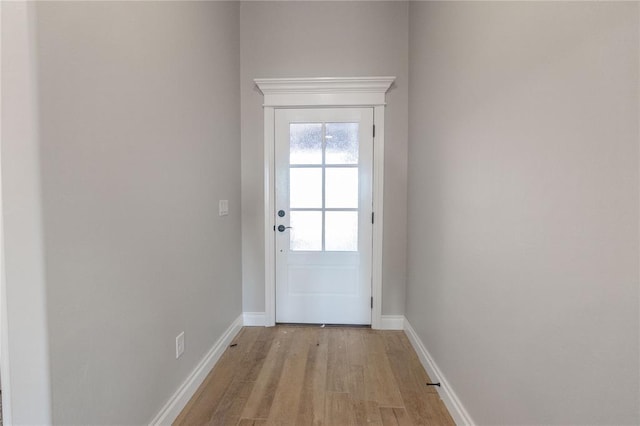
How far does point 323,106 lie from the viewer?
8.16 ft

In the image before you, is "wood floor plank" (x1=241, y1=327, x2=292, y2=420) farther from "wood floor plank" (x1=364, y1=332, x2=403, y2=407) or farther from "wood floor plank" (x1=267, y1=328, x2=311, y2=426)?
"wood floor plank" (x1=364, y1=332, x2=403, y2=407)

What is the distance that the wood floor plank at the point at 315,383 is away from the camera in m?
1.53

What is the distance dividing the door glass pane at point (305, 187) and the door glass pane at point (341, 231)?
0.18 meters

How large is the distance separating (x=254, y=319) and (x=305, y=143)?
1.68 m

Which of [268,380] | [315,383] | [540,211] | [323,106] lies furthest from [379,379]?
[323,106]

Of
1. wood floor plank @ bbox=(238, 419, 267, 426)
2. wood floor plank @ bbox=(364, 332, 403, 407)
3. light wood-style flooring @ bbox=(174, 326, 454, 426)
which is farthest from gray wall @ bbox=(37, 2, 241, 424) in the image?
wood floor plank @ bbox=(364, 332, 403, 407)

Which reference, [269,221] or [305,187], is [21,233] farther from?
[305,187]

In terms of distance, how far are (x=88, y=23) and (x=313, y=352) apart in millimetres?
2222

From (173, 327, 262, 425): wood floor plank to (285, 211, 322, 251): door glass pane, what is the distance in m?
0.86

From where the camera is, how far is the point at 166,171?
1445 mm

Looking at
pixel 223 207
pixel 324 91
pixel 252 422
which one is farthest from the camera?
pixel 324 91

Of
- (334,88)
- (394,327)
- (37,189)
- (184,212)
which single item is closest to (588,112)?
(37,189)

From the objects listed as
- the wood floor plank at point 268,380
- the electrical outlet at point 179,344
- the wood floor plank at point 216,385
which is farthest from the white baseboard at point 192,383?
the wood floor plank at point 268,380

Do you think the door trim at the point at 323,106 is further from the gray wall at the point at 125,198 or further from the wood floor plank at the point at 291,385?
the gray wall at the point at 125,198
